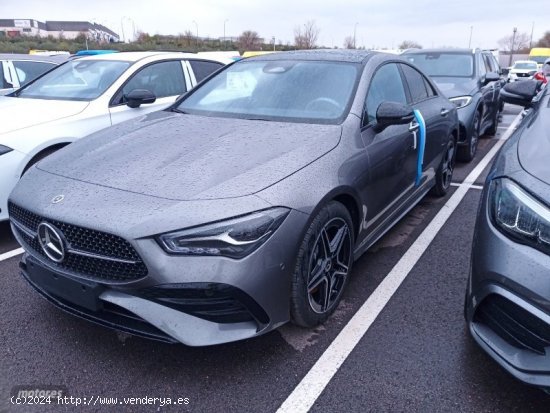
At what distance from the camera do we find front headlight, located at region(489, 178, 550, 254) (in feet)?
5.74

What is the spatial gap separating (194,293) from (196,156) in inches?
32.6

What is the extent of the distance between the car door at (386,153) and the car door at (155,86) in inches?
94.3

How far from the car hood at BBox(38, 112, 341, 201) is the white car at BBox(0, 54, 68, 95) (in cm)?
516

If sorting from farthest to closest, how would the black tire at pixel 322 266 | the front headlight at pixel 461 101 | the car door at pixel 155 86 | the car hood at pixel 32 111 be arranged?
the front headlight at pixel 461 101
the car door at pixel 155 86
the car hood at pixel 32 111
the black tire at pixel 322 266

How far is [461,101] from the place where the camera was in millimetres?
6203

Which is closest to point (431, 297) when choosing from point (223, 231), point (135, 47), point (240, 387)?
point (240, 387)

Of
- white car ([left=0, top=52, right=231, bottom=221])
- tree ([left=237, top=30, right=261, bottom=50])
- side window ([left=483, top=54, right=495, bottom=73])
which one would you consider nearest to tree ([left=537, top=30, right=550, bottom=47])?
tree ([left=237, top=30, right=261, bottom=50])

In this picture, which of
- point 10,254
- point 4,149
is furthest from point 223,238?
point 4,149

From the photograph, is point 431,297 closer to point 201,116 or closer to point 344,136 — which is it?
point 344,136

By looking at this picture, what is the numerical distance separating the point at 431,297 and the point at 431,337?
47 centimetres

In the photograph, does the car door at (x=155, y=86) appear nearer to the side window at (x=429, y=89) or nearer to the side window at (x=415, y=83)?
the side window at (x=415, y=83)

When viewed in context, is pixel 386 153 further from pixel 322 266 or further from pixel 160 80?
pixel 160 80

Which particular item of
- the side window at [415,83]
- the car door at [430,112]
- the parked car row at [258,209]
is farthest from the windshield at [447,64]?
the parked car row at [258,209]

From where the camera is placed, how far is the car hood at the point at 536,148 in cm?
197
